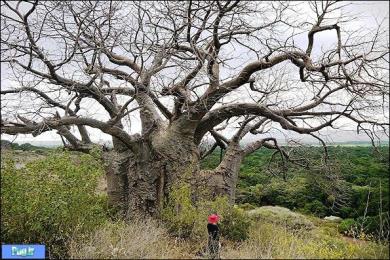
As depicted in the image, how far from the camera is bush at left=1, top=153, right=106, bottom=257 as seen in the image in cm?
595

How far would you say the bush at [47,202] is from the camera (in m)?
5.95

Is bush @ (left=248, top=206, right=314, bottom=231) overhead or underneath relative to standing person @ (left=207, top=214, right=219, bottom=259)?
underneath

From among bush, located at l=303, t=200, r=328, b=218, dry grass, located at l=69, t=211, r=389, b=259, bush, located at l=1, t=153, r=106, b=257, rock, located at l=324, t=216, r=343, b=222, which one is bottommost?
rock, located at l=324, t=216, r=343, b=222

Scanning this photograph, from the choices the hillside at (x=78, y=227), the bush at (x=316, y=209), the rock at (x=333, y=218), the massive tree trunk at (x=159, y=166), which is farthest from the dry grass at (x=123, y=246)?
the bush at (x=316, y=209)

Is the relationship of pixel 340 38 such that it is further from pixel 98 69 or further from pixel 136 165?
pixel 136 165

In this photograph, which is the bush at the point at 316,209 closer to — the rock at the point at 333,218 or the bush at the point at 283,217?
the rock at the point at 333,218

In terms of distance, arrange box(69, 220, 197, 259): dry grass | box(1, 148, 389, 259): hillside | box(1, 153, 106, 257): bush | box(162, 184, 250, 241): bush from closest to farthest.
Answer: box(69, 220, 197, 259): dry grass, box(1, 148, 389, 259): hillside, box(1, 153, 106, 257): bush, box(162, 184, 250, 241): bush

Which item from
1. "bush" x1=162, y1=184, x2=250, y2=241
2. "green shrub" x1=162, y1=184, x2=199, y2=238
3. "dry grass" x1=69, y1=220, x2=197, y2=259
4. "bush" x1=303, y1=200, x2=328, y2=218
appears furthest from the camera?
"bush" x1=303, y1=200, x2=328, y2=218

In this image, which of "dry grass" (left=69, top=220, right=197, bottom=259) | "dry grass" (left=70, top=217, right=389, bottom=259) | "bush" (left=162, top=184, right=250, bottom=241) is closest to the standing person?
"dry grass" (left=70, top=217, right=389, bottom=259)

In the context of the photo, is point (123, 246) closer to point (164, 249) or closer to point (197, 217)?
point (164, 249)

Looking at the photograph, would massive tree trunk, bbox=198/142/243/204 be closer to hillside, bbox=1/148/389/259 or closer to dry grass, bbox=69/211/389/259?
hillside, bbox=1/148/389/259

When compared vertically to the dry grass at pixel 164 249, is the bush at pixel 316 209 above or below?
below

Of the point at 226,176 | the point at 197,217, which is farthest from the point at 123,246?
the point at 226,176

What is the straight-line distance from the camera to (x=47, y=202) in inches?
241
